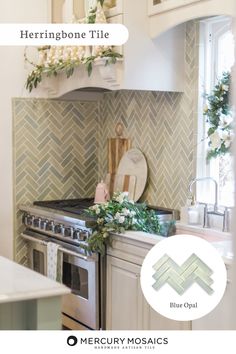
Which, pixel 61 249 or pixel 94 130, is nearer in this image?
pixel 61 249

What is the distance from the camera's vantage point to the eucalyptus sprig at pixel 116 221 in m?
1.72

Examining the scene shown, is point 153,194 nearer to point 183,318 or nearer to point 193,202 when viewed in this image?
point 193,202

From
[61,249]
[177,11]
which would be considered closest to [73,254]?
[61,249]

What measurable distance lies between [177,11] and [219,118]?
328 millimetres

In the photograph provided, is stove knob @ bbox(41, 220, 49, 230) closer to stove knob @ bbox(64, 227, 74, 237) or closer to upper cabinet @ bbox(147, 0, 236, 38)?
stove knob @ bbox(64, 227, 74, 237)

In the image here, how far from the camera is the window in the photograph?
162cm

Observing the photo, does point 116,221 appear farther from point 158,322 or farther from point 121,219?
point 158,322

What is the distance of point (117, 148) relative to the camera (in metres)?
2.12

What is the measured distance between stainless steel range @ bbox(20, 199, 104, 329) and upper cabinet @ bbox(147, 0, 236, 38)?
2.02 ft

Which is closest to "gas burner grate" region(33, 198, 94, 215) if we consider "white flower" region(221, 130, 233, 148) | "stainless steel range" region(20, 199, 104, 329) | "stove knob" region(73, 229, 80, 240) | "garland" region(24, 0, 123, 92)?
"stainless steel range" region(20, 199, 104, 329)

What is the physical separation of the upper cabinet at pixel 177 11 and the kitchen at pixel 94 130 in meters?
0.02

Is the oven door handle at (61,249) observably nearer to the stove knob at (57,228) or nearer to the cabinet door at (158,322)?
the stove knob at (57,228)

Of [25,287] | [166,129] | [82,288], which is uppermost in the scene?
[166,129]
